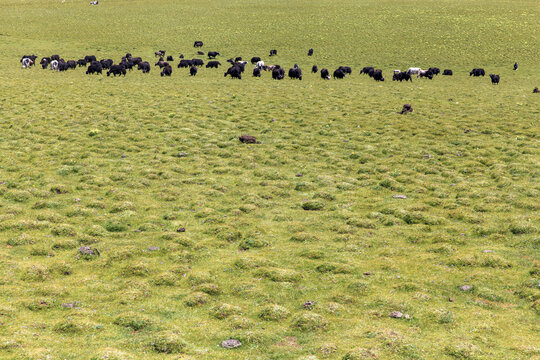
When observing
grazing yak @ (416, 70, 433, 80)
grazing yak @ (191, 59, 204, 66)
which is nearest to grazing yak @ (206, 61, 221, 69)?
grazing yak @ (191, 59, 204, 66)

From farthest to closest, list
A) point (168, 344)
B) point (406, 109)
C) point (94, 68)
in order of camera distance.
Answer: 1. point (94, 68)
2. point (406, 109)
3. point (168, 344)

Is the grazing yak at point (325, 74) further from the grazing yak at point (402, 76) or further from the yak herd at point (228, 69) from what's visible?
the grazing yak at point (402, 76)

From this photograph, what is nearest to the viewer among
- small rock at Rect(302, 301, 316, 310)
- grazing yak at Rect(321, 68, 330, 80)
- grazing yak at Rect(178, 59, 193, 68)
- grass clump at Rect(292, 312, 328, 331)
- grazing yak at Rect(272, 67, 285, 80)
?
grass clump at Rect(292, 312, 328, 331)

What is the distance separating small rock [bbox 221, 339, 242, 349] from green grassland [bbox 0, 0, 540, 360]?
146 millimetres

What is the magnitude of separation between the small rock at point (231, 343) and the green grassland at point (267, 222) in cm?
15

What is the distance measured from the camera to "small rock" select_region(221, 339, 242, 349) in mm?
9438

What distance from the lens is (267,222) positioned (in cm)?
1681

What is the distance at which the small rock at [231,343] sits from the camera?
944cm

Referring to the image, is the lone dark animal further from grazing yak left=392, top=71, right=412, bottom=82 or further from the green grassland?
grazing yak left=392, top=71, right=412, bottom=82

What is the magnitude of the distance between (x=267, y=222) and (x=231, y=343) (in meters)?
7.59

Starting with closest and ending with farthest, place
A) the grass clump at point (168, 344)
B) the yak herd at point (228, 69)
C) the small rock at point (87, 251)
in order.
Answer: the grass clump at point (168, 344), the small rock at point (87, 251), the yak herd at point (228, 69)

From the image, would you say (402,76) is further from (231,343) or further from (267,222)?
(231,343)

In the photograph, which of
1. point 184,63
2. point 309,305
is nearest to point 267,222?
point 309,305

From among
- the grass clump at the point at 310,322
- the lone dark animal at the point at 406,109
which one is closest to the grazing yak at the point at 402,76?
the lone dark animal at the point at 406,109
